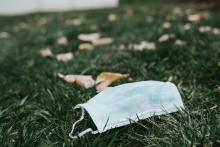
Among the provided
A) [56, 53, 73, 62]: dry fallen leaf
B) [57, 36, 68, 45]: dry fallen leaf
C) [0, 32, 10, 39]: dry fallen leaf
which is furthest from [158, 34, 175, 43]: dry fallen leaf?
[0, 32, 10, 39]: dry fallen leaf

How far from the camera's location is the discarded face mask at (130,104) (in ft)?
6.84

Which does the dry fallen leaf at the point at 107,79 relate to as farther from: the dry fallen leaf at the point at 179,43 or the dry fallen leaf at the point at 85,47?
the dry fallen leaf at the point at 85,47

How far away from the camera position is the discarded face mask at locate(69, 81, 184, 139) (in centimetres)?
209

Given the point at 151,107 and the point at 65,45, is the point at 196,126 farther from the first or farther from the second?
the point at 65,45

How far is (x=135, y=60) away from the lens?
334 centimetres

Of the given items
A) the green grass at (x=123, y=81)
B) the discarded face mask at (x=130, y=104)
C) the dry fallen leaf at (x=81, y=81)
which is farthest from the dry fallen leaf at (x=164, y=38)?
the discarded face mask at (x=130, y=104)

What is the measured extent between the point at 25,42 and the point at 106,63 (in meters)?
1.81

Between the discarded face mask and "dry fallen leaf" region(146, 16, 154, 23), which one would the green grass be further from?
"dry fallen leaf" region(146, 16, 154, 23)

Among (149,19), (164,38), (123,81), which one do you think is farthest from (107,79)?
(149,19)

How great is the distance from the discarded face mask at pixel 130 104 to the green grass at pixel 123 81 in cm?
4

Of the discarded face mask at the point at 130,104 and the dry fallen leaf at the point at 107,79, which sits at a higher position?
the discarded face mask at the point at 130,104

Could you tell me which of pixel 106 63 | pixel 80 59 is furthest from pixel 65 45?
pixel 106 63

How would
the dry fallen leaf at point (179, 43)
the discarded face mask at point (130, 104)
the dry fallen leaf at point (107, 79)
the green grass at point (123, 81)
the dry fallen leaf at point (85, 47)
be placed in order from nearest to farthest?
the green grass at point (123, 81) < the discarded face mask at point (130, 104) < the dry fallen leaf at point (107, 79) < the dry fallen leaf at point (179, 43) < the dry fallen leaf at point (85, 47)

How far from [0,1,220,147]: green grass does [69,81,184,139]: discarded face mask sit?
0.13 ft
